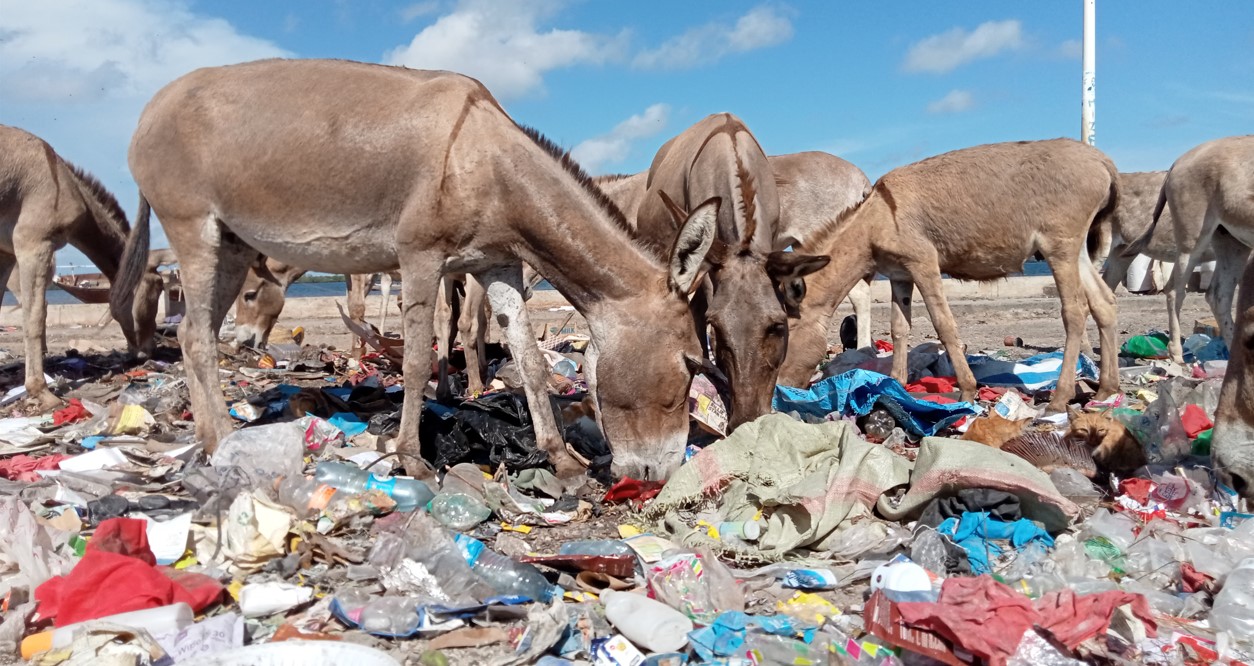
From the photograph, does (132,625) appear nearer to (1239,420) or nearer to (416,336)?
(416,336)

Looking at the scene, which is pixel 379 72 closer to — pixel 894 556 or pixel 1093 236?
pixel 894 556

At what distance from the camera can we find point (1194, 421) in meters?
5.26

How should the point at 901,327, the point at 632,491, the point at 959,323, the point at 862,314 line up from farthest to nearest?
the point at 959,323, the point at 862,314, the point at 901,327, the point at 632,491

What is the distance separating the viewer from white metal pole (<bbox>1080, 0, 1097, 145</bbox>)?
601 inches

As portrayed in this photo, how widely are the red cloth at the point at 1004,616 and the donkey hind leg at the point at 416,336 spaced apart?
291 cm

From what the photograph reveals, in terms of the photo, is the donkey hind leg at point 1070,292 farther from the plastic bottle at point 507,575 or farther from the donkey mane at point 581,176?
the plastic bottle at point 507,575

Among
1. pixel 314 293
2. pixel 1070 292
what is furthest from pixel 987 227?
pixel 314 293

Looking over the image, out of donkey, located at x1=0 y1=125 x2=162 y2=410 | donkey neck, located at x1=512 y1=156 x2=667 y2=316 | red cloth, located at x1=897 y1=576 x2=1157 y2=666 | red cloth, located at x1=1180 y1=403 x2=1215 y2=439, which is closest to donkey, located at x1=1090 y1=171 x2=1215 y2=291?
red cloth, located at x1=1180 y1=403 x2=1215 y2=439

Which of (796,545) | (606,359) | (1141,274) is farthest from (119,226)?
(1141,274)

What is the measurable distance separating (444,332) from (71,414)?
3022 mm

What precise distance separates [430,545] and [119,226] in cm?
797

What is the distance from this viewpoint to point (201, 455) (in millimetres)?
5422

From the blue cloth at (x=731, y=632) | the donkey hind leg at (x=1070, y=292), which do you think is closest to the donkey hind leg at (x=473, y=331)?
the donkey hind leg at (x=1070, y=292)

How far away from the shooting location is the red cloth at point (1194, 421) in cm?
520
